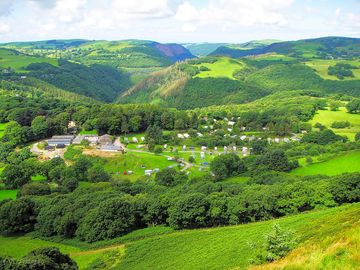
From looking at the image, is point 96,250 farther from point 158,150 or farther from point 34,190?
point 158,150

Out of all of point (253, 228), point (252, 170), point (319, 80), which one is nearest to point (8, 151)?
point (252, 170)

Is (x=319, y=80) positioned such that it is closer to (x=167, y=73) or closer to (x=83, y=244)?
(x=167, y=73)

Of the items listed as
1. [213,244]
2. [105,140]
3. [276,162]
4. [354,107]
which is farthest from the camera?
[354,107]

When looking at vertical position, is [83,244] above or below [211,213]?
below

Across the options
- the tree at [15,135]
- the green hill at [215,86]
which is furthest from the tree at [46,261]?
the green hill at [215,86]

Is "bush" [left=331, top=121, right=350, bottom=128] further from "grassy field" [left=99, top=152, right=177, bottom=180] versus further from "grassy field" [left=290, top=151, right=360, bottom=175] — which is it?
"grassy field" [left=99, top=152, right=177, bottom=180]

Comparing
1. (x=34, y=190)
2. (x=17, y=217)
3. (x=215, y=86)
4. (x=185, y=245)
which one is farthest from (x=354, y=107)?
(x=17, y=217)

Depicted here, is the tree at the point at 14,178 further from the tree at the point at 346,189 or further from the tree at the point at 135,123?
the tree at the point at 346,189
